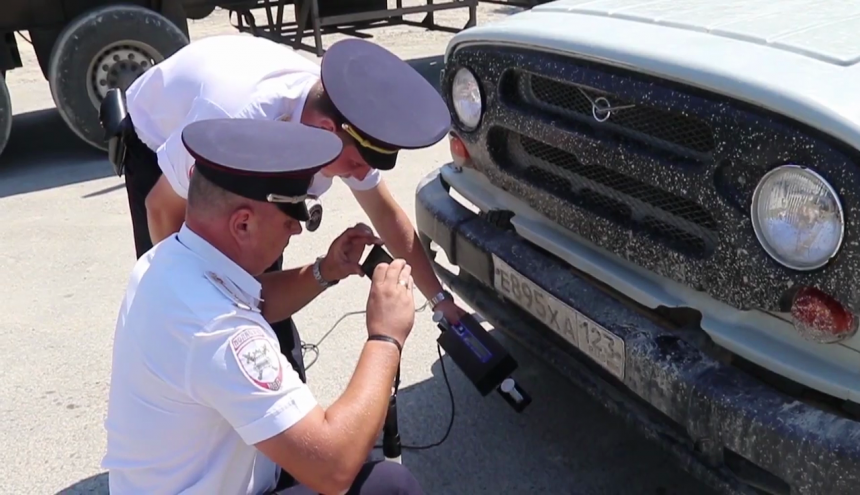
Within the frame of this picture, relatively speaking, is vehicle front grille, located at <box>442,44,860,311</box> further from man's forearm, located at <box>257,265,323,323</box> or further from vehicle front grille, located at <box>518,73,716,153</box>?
man's forearm, located at <box>257,265,323,323</box>

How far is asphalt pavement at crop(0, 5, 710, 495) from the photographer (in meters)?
2.87

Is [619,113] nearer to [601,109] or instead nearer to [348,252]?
[601,109]

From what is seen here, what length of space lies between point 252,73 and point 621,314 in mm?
1175

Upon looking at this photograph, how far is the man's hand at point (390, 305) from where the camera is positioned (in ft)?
6.08

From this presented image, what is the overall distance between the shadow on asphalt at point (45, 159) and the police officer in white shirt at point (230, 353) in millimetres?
4937

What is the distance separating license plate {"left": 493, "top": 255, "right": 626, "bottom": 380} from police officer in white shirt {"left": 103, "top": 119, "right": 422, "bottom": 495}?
608mm

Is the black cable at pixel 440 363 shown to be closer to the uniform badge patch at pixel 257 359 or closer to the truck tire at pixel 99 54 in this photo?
the uniform badge patch at pixel 257 359

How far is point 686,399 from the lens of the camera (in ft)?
6.47

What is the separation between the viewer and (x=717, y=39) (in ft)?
7.30

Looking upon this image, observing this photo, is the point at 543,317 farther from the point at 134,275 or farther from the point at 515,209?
the point at 134,275

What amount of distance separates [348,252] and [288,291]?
204 millimetres

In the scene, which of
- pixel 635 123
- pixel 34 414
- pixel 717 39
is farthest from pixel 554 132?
pixel 34 414

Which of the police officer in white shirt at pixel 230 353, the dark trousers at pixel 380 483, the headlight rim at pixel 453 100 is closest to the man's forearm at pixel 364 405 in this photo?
the police officer in white shirt at pixel 230 353

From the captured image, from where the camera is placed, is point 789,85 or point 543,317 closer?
point 789,85
